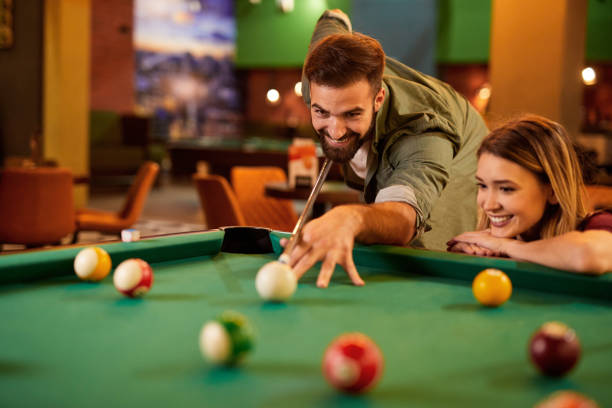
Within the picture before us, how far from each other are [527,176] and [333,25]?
51.0 inches

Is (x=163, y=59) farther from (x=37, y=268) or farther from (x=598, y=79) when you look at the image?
(x=37, y=268)

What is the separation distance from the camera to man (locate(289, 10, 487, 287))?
1684 mm

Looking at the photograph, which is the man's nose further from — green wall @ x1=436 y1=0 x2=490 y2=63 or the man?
green wall @ x1=436 y1=0 x2=490 y2=63

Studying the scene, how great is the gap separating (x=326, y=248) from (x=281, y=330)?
17.7 inches

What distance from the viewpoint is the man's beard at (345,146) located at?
217cm

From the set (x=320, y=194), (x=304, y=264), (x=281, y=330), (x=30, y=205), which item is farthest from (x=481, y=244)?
(x=30, y=205)

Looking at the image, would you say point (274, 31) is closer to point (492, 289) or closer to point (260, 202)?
point (260, 202)

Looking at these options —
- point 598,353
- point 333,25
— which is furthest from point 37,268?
point 333,25

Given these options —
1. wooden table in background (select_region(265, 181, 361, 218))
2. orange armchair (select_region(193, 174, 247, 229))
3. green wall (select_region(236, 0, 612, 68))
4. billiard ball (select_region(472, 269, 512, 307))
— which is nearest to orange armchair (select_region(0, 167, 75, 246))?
orange armchair (select_region(193, 174, 247, 229))

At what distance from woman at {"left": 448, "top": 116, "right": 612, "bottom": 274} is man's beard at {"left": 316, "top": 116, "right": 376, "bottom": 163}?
1.47 ft

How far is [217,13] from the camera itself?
1335 centimetres

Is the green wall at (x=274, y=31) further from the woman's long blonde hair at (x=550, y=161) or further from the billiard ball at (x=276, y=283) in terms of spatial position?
the billiard ball at (x=276, y=283)

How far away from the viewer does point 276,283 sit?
1322 mm

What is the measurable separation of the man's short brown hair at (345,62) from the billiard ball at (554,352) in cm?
126
